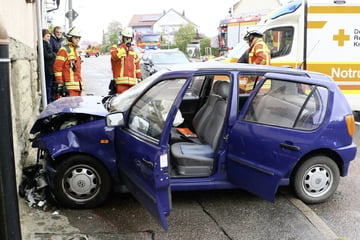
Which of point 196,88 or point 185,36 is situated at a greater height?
point 185,36

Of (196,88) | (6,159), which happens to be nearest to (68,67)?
(196,88)

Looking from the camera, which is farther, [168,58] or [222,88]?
[168,58]

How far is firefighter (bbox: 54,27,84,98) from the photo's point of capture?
23.5 ft

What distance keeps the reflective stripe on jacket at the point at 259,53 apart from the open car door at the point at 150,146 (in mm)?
4115

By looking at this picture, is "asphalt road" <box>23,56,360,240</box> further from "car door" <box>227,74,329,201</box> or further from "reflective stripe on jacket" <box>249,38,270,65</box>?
"reflective stripe on jacket" <box>249,38,270,65</box>

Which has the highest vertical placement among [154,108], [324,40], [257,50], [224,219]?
[324,40]

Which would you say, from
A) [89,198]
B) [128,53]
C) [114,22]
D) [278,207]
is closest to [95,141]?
[89,198]

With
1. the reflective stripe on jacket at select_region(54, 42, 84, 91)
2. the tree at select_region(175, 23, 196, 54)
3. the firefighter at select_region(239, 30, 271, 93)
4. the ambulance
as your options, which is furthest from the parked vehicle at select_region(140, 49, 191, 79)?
the tree at select_region(175, 23, 196, 54)

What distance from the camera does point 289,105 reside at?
458 centimetres

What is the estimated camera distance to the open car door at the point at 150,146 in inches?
140

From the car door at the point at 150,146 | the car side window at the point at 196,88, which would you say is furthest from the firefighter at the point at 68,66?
the car door at the point at 150,146

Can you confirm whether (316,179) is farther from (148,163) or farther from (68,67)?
(68,67)

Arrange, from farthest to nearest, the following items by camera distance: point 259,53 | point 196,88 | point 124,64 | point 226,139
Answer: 1. point 259,53
2. point 124,64
3. point 196,88
4. point 226,139

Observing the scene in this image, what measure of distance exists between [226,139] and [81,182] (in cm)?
155
